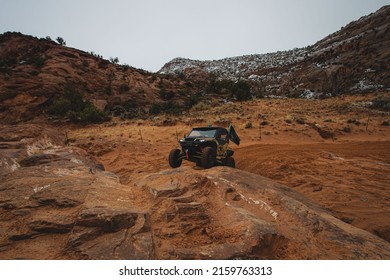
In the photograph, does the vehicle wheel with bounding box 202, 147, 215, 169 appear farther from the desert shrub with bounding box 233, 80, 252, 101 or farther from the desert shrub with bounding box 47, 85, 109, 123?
the desert shrub with bounding box 233, 80, 252, 101

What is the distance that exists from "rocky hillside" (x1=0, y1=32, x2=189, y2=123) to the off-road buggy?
2158 cm

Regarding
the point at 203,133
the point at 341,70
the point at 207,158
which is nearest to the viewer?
the point at 207,158

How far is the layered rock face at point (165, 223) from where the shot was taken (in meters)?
2.97

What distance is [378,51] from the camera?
128 ft

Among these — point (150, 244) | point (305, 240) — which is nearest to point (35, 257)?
point (150, 244)

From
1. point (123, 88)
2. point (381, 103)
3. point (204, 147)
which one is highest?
point (123, 88)

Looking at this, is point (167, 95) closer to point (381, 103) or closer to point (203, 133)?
point (381, 103)

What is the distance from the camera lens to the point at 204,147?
804cm

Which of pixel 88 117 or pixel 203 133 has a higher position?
pixel 88 117

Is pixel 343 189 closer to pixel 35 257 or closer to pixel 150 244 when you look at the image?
pixel 150 244

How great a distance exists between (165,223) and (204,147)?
15.0 feet

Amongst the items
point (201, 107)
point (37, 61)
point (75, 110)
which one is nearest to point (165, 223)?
point (75, 110)

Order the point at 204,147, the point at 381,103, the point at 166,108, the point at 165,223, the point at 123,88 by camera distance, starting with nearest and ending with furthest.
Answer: the point at 165,223, the point at 204,147, the point at 381,103, the point at 166,108, the point at 123,88
